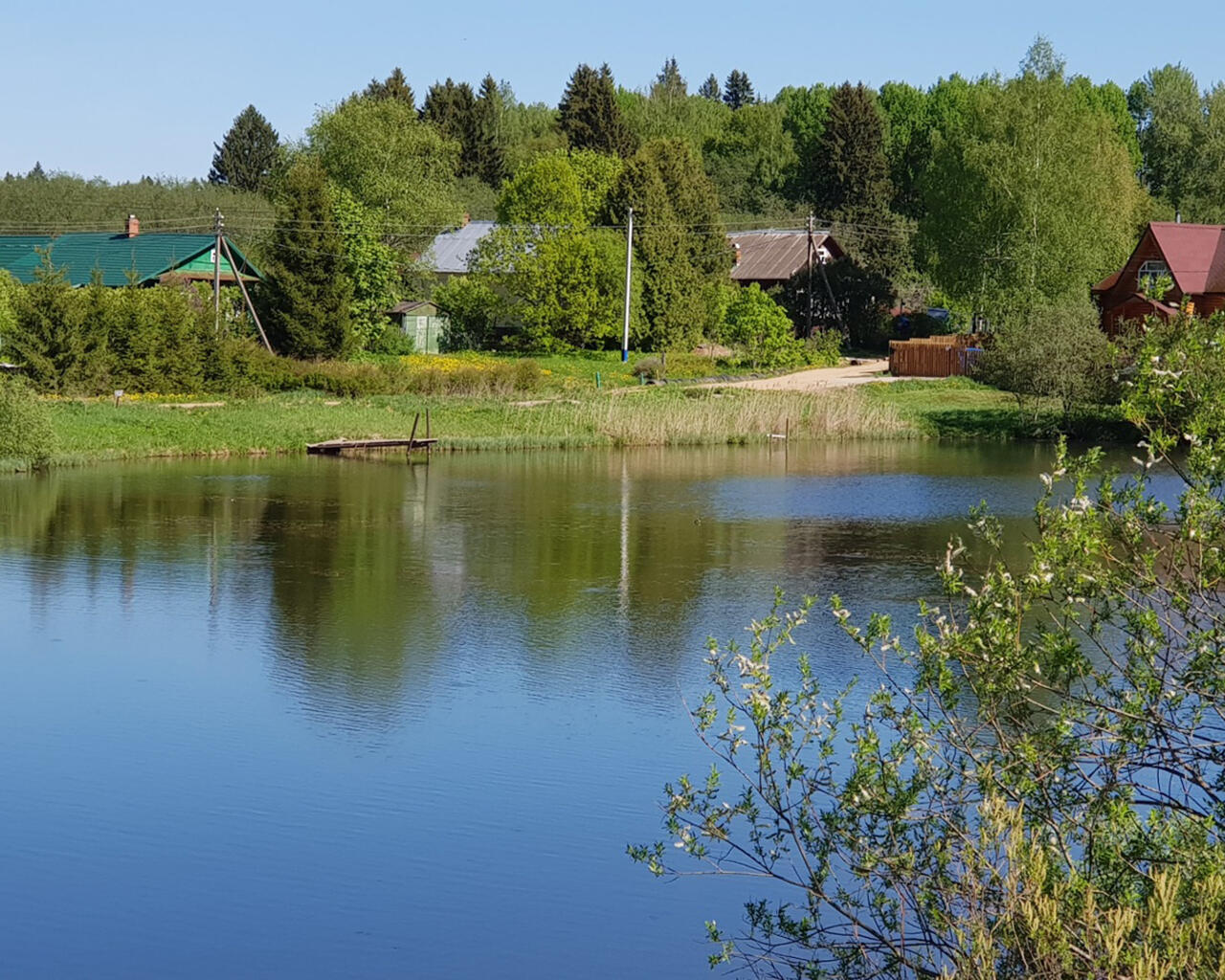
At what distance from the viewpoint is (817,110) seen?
319 ft

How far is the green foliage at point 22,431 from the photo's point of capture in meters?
30.4

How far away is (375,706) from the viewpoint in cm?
1430

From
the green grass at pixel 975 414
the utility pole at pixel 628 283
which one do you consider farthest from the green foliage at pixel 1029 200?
the utility pole at pixel 628 283

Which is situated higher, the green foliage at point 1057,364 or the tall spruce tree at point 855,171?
the tall spruce tree at point 855,171

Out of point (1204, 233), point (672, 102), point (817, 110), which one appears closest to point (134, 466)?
point (1204, 233)

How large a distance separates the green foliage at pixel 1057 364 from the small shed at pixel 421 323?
72.4 feet

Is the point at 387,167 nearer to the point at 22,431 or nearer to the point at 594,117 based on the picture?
the point at 594,117

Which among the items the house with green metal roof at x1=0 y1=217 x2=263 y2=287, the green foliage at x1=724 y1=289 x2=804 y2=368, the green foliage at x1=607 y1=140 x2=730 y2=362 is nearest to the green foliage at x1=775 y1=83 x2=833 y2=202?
the green foliage at x1=607 y1=140 x2=730 y2=362

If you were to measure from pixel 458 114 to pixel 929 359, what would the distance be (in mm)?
42415

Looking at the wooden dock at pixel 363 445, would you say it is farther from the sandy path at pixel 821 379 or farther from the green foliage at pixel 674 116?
the green foliage at pixel 674 116

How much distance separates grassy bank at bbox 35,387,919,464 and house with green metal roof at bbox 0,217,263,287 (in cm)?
1229

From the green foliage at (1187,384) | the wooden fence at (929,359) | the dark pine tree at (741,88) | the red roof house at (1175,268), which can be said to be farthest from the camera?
the dark pine tree at (741,88)

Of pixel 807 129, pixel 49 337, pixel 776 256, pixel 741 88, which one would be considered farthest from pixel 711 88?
pixel 49 337

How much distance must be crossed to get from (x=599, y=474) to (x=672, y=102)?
83845 millimetres
